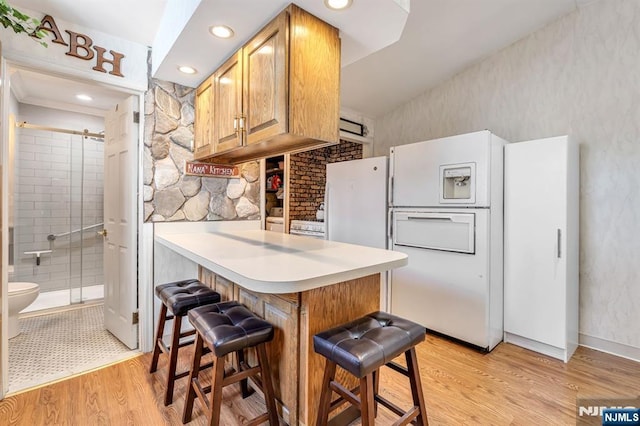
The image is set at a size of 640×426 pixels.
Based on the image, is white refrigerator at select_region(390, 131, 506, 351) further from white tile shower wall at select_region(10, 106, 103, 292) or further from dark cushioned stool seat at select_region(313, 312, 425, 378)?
white tile shower wall at select_region(10, 106, 103, 292)

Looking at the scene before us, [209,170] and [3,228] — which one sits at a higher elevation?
[209,170]

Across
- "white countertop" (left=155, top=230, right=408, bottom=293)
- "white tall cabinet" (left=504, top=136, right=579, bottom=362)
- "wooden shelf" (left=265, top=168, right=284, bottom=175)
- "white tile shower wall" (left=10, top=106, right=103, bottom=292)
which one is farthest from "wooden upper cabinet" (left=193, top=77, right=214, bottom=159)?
"white tall cabinet" (left=504, top=136, right=579, bottom=362)

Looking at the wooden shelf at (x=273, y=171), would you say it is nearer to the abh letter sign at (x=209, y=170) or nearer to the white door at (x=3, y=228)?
the abh letter sign at (x=209, y=170)

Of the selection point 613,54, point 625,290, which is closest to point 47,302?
point 625,290

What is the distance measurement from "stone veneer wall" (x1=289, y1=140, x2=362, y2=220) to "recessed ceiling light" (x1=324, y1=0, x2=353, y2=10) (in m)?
2.41

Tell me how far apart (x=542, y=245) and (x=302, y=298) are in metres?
2.14

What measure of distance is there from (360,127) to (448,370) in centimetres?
306

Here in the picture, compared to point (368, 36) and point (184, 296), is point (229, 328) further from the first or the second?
point (368, 36)

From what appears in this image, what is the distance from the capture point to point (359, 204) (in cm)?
318

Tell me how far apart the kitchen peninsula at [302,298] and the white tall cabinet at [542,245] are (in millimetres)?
1571

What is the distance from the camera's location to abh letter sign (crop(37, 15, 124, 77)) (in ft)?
6.32

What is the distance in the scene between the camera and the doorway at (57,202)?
301 cm

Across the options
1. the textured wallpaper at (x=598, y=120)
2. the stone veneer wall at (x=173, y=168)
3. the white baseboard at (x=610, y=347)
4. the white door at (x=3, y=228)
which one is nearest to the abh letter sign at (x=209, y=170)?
the stone veneer wall at (x=173, y=168)

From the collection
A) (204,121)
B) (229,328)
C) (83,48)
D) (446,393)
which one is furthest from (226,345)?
(83,48)
